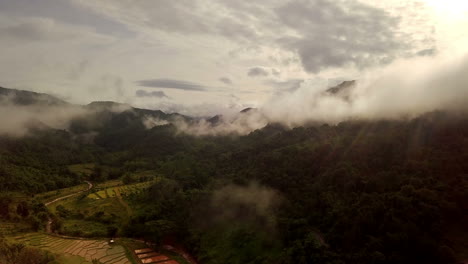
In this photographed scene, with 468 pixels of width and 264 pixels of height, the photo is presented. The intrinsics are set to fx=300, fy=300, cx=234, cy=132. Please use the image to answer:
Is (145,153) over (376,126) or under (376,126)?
under

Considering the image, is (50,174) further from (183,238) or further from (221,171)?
(183,238)

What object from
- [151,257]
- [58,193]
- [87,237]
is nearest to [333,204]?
[151,257]

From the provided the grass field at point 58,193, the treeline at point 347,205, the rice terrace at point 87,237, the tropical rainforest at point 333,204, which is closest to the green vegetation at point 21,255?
the tropical rainforest at point 333,204

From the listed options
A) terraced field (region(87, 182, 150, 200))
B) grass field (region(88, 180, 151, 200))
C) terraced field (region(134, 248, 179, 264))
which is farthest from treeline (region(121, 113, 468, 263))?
grass field (region(88, 180, 151, 200))

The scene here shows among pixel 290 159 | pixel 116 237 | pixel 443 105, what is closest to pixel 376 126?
pixel 443 105

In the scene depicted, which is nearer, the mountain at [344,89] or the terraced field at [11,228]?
the terraced field at [11,228]

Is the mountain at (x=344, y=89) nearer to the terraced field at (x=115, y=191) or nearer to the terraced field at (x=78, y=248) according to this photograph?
the terraced field at (x=115, y=191)

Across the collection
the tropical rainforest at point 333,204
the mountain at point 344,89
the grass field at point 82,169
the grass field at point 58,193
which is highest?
the mountain at point 344,89
